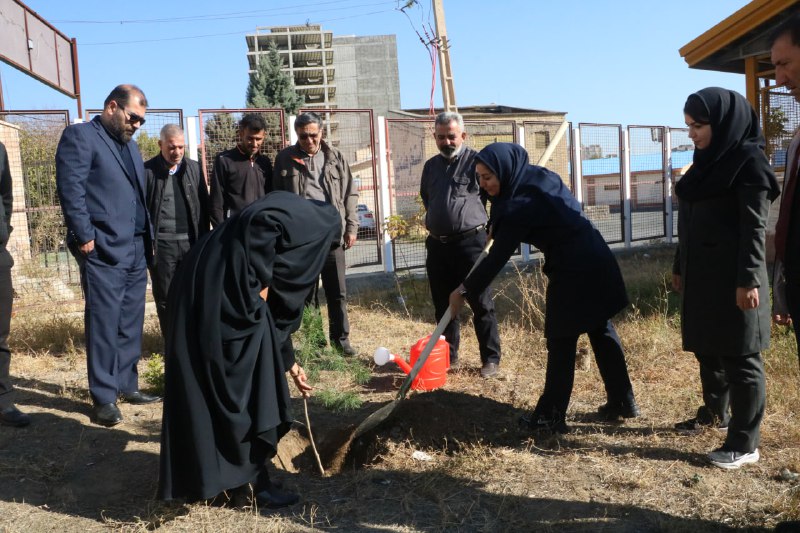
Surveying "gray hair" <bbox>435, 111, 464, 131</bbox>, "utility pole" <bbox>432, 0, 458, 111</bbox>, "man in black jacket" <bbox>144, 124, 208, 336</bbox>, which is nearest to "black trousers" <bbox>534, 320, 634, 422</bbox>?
"gray hair" <bbox>435, 111, 464, 131</bbox>

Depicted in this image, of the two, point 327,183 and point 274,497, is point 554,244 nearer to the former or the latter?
point 274,497

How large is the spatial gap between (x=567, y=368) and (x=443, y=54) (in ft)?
31.2

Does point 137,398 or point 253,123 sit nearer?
point 137,398

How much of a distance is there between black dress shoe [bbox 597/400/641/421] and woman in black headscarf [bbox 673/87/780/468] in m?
0.76

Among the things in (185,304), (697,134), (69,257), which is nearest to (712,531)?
(697,134)

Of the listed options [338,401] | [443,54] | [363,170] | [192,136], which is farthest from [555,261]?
[443,54]

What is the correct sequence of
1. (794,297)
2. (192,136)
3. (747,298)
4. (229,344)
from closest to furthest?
1. (794,297)
2. (229,344)
3. (747,298)
4. (192,136)

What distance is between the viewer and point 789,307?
2812 mm

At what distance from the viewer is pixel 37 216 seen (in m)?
8.84

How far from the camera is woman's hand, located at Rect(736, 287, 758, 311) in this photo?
3223 mm

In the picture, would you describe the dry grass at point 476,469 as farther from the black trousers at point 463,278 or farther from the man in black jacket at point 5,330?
the black trousers at point 463,278

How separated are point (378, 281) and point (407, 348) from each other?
10.3 ft

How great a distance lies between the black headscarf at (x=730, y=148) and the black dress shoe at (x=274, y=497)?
253cm

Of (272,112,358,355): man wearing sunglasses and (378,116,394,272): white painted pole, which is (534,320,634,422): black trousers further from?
(378,116,394,272): white painted pole
